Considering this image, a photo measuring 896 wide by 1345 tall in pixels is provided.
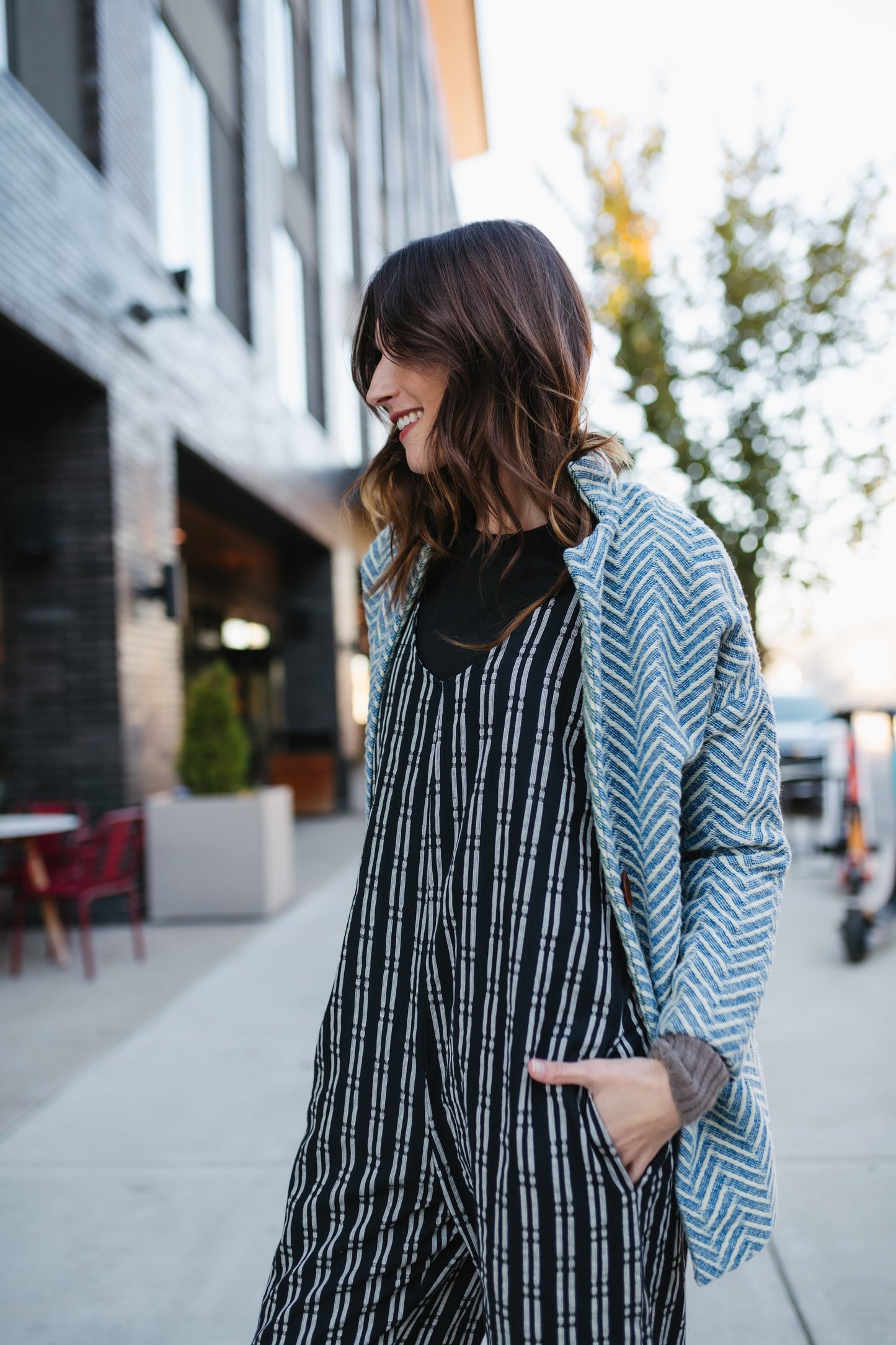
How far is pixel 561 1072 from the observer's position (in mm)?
1052

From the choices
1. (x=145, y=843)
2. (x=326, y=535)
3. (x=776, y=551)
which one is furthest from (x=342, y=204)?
(x=145, y=843)

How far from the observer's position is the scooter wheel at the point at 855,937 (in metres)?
5.81

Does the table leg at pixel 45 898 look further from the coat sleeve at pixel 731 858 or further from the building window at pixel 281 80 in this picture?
the building window at pixel 281 80

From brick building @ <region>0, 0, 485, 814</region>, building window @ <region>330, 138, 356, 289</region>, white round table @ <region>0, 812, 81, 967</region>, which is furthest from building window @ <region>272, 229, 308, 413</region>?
white round table @ <region>0, 812, 81, 967</region>

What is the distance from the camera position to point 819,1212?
296 centimetres

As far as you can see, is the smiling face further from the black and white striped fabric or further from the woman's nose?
the black and white striped fabric

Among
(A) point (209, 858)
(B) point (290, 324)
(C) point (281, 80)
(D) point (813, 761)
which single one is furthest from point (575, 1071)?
(C) point (281, 80)

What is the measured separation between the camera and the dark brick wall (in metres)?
7.43

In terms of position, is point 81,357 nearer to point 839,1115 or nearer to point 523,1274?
point 839,1115

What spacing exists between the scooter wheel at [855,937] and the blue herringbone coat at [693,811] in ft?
16.5

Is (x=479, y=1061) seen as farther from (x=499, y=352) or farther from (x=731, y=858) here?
(x=499, y=352)

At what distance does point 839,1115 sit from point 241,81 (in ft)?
35.5

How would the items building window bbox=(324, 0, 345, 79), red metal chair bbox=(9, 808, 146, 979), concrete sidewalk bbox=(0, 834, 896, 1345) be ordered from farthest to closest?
building window bbox=(324, 0, 345, 79)
red metal chair bbox=(9, 808, 146, 979)
concrete sidewalk bbox=(0, 834, 896, 1345)

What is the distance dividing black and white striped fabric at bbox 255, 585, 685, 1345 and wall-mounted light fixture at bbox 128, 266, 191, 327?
7166 millimetres
